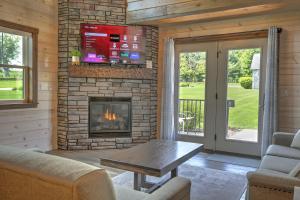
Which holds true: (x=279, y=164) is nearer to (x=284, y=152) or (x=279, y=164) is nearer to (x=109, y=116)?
(x=284, y=152)

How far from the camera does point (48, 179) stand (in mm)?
1050

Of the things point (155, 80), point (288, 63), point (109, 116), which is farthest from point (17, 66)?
point (288, 63)

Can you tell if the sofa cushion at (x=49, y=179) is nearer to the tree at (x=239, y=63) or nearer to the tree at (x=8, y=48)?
the tree at (x=8, y=48)

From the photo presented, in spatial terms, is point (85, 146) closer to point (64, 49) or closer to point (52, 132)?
point (52, 132)

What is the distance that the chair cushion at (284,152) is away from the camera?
3.01m

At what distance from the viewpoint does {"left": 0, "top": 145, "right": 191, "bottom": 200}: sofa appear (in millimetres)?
1003

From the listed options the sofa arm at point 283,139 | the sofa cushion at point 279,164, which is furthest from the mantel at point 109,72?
the sofa cushion at point 279,164

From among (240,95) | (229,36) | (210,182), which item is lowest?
(210,182)

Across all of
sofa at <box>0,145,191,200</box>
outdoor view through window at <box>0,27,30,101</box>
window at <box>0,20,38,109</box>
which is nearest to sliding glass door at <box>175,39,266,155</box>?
window at <box>0,20,38,109</box>

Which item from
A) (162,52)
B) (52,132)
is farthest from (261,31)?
(52,132)

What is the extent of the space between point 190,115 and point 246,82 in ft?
4.10

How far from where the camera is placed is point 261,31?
174 inches

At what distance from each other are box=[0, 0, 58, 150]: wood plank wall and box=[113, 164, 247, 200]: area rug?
6.33 ft

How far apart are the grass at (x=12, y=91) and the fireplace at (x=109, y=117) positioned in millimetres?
1217
